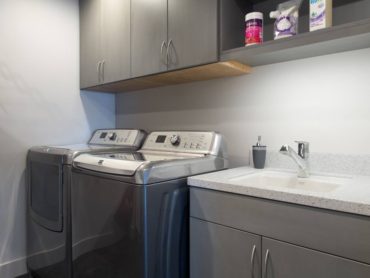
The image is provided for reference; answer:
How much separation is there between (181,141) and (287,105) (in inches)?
26.4

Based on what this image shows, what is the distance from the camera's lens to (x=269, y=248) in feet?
3.29

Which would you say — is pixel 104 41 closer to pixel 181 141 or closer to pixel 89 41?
pixel 89 41

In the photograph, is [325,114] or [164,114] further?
[164,114]

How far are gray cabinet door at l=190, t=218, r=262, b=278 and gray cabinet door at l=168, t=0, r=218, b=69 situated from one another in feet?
2.76

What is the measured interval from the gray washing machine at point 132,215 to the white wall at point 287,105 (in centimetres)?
34

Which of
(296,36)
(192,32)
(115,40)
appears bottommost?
(296,36)

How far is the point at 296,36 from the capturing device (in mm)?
1168

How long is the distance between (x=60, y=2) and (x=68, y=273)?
2.01 m

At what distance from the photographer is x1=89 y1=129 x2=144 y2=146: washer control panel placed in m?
2.06

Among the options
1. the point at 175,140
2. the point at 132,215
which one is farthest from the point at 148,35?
the point at 132,215

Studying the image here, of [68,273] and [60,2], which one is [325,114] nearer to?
[68,273]

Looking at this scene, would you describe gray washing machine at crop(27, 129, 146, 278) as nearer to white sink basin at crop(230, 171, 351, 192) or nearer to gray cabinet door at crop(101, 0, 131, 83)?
gray cabinet door at crop(101, 0, 131, 83)

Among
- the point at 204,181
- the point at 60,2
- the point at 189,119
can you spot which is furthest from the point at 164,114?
the point at 60,2

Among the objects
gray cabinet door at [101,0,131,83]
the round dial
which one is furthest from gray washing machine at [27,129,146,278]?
gray cabinet door at [101,0,131,83]
